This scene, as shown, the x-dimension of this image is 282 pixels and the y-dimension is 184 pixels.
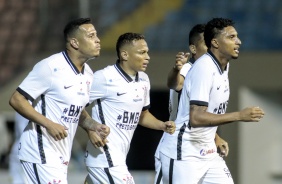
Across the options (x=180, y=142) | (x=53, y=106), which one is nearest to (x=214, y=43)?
(x=180, y=142)

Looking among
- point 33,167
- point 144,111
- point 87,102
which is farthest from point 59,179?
point 144,111

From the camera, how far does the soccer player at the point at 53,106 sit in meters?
8.61

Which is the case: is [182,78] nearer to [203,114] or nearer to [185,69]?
[185,69]

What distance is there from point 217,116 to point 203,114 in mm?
149

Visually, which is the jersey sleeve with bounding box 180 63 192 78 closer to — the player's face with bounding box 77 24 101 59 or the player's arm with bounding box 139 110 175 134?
the player's arm with bounding box 139 110 175 134

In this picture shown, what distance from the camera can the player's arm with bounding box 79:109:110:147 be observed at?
8.93 meters

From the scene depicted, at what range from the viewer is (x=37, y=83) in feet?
28.4

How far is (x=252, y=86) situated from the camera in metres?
16.5

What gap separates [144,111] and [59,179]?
140cm

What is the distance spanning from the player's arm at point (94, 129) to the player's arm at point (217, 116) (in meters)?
0.83

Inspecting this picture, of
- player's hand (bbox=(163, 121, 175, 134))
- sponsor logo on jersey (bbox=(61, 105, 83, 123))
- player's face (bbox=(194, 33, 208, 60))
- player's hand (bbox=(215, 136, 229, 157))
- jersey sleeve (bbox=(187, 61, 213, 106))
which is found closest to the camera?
jersey sleeve (bbox=(187, 61, 213, 106))

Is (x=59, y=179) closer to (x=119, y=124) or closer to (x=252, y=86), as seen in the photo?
(x=119, y=124)

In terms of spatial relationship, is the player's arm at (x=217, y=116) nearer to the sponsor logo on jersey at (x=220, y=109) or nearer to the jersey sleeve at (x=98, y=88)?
the sponsor logo on jersey at (x=220, y=109)

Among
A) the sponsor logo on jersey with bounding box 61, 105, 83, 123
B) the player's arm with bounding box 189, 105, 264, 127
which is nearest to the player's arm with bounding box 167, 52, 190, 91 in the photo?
the player's arm with bounding box 189, 105, 264, 127
